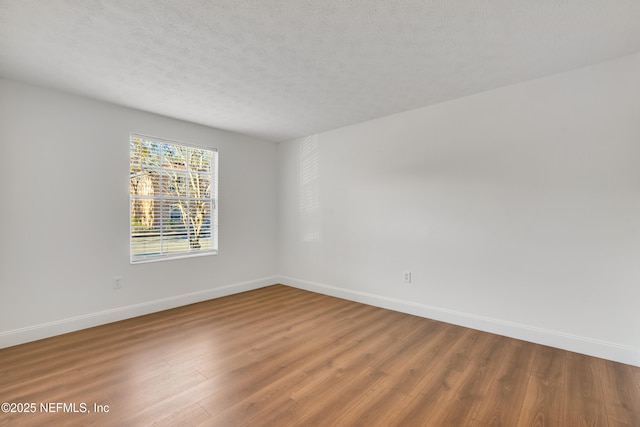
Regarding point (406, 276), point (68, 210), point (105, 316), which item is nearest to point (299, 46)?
point (406, 276)

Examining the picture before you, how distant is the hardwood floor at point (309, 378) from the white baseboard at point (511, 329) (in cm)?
9

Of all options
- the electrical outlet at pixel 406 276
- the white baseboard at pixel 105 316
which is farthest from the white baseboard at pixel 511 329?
the white baseboard at pixel 105 316

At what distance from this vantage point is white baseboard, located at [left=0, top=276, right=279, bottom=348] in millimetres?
2749

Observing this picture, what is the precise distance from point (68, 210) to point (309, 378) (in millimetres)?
2969

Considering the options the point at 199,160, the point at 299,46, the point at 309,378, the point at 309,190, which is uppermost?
the point at 299,46

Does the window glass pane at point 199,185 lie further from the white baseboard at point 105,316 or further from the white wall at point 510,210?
the white wall at point 510,210

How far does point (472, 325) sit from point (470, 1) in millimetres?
2911

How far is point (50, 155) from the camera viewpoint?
2.93 m

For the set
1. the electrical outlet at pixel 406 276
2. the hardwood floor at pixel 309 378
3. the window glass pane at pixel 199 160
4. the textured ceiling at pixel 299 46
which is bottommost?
the hardwood floor at pixel 309 378

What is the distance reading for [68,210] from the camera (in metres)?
3.03

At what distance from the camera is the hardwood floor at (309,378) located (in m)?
1.76

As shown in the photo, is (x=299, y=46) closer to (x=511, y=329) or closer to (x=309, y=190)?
(x=309, y=190)

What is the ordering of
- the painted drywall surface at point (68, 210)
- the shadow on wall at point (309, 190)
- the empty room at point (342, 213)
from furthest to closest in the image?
the shadow on wall at point (309, 190) → the painted drywall surface at point (68, 210) → the empty room at point (342, 213)

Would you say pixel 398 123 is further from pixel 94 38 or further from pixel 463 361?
pixel 94 38
